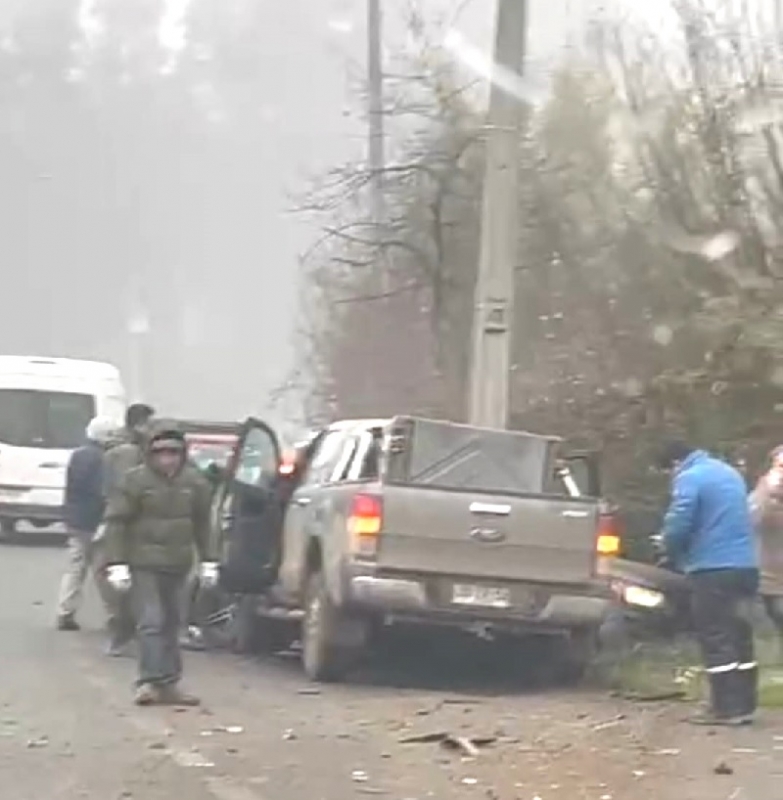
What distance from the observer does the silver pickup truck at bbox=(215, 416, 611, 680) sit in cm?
1416

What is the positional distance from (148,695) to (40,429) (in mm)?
17663

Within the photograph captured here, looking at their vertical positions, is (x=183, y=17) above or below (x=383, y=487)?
above

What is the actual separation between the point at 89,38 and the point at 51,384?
34.7 meters

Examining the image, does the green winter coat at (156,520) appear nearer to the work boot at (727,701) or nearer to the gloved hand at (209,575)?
the gloved hand at (209,575)

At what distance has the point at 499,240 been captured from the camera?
17.6 metres

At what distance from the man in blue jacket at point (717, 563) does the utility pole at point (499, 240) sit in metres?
4.76

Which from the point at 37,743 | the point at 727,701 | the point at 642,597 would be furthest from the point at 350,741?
the point at 642,597

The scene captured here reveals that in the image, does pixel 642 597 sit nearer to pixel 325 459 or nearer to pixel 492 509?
pixel 492 509

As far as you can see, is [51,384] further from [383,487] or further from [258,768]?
[258,768]

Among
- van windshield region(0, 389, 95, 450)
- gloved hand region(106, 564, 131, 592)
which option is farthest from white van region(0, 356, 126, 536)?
gloved hand region(106, 564, 131, 592)

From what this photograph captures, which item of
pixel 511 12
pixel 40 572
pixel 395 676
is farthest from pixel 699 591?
pixel 40 572

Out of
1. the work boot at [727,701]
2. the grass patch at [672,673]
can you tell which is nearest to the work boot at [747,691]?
the work boot at [727,701]

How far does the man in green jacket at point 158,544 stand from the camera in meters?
13.3

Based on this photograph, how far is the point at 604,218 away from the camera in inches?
933
